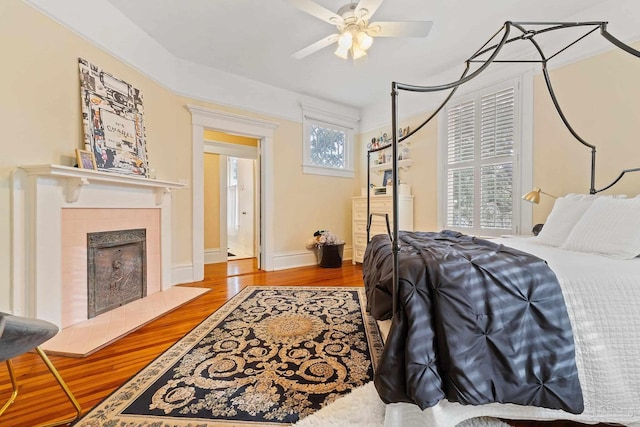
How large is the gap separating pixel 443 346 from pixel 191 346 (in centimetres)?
163

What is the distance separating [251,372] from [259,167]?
3.25 meters

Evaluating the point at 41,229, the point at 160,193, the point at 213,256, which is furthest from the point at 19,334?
the point at 213,256

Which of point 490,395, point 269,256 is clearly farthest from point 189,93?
point 490,395

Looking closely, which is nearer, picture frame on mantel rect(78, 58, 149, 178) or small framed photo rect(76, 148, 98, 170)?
small framed photo rect(76, 148, 98, 170)

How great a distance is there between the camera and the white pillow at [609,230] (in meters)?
1.46

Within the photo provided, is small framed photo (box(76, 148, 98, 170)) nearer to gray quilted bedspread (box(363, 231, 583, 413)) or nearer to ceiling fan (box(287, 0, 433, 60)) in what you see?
ceiling fan (box(287, 0, 433, 60))

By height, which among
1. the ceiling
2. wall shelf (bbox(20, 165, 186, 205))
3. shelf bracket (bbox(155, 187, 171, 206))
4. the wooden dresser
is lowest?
the wooden dresser

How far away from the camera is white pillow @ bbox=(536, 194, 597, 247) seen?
1894mm

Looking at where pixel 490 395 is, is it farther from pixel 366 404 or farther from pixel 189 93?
pixel 189 93

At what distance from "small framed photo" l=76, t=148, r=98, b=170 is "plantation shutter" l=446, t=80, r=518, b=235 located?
3928 millimetres

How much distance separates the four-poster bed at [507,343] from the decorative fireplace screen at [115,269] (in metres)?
2.57

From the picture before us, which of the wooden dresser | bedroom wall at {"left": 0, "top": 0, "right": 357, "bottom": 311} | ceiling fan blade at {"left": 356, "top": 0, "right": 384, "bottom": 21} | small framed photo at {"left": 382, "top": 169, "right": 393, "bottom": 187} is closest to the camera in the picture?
bedroom wall at {"left": 0, "top": 0, "right": 357, "bottom": 311}

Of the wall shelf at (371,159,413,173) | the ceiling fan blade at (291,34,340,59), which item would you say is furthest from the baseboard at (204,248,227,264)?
the ceiling fan blade at (291,34,340,59)

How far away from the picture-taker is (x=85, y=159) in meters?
2.31
